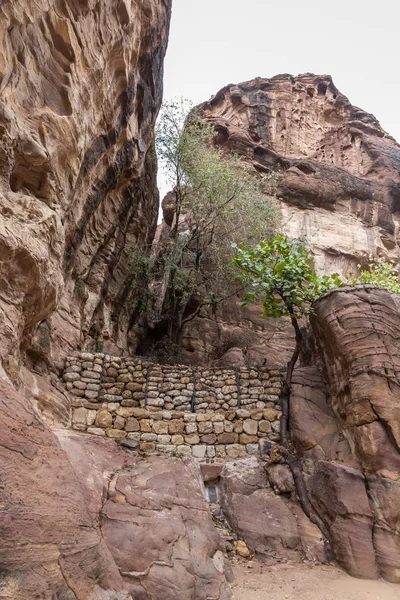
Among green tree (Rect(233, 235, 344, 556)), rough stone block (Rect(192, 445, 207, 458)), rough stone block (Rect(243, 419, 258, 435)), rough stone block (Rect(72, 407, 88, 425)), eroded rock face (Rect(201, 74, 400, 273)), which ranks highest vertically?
eroded rock face (Rect(201, 74, 400, 273))

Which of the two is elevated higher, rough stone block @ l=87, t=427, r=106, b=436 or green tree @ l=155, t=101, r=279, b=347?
green tree @ l=155, t=101, r=279, b=347

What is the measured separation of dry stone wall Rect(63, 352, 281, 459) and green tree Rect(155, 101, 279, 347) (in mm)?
5109

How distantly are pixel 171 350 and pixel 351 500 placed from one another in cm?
779

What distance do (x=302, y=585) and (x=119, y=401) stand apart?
16.8 feet

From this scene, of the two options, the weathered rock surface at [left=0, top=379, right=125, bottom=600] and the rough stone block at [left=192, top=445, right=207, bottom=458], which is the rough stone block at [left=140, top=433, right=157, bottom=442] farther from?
the weathered rock surface at [left=0, top=379, right=125, bottom=600]

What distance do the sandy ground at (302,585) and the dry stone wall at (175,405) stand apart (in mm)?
2623

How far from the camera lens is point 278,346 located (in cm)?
1459

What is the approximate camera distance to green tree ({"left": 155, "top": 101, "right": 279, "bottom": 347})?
15258mm

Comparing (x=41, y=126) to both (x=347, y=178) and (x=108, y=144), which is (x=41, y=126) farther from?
(x=347, y=178)

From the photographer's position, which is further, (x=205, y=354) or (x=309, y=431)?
(x=205, y=354)

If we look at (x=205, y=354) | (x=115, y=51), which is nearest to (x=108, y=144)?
(x=115, y=51)

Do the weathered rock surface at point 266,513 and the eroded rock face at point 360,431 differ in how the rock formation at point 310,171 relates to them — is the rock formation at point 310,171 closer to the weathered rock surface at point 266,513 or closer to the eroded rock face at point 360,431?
the eroded rock face at point 360,431

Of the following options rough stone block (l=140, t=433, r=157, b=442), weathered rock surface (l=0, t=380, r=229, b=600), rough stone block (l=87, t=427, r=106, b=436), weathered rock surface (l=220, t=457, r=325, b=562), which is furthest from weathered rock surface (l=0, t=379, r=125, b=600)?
rough stone block (l=140, t=433, r=157, b=442)

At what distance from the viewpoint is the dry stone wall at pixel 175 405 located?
8867 mm
